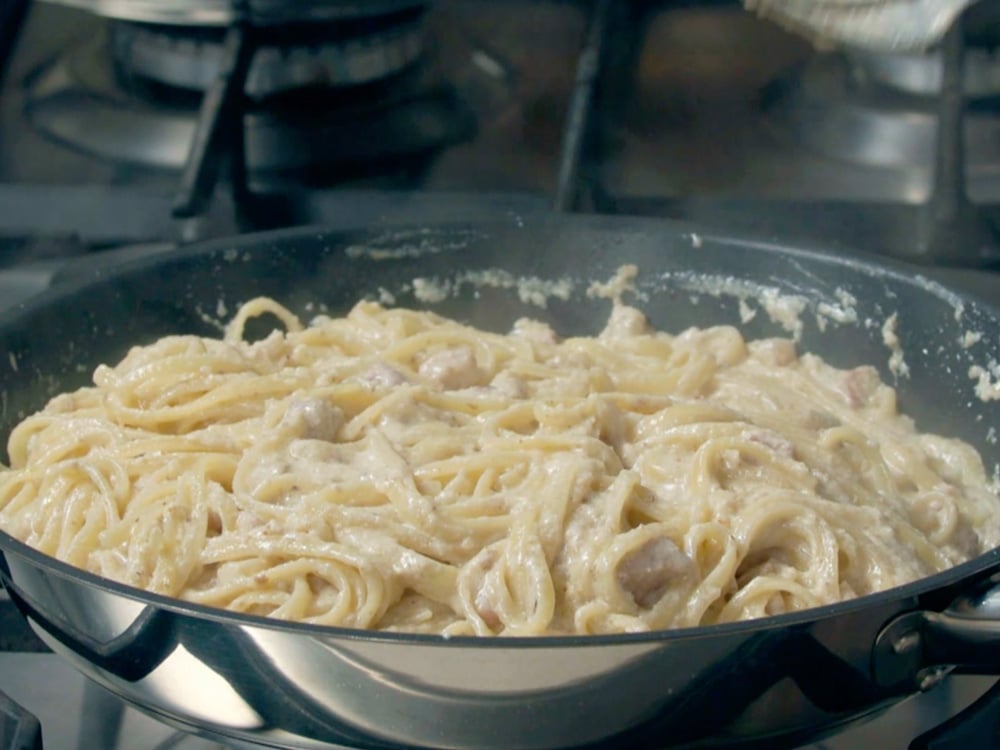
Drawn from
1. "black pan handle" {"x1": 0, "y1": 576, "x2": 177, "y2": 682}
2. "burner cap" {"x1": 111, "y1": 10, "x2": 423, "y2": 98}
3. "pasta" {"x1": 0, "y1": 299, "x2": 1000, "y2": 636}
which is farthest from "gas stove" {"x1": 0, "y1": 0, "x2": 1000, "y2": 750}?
"black pan handle" {"x1": 0, "y1": 576, "x2": 177, "y2": 682}

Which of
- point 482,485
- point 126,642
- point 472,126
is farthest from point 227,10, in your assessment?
point 126,642

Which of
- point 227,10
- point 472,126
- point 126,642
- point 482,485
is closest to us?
point 126,642

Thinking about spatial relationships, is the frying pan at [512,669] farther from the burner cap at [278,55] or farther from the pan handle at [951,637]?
the burner cap at [278,55]

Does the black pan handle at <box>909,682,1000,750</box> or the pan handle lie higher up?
the pan handle

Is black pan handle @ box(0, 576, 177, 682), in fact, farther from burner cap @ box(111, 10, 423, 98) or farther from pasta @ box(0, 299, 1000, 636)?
burner cap @ box(111, 10, 423, 98)

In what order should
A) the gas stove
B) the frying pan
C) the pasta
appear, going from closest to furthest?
the frying pan
the pasta
the gas stove

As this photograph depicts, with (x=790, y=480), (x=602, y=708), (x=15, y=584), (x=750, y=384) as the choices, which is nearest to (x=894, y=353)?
(x=750, y=384)

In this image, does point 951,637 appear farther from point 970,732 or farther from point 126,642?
point 126,642

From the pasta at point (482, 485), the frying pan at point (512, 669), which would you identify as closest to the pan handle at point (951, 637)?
the frying pan at point (512, 669)
